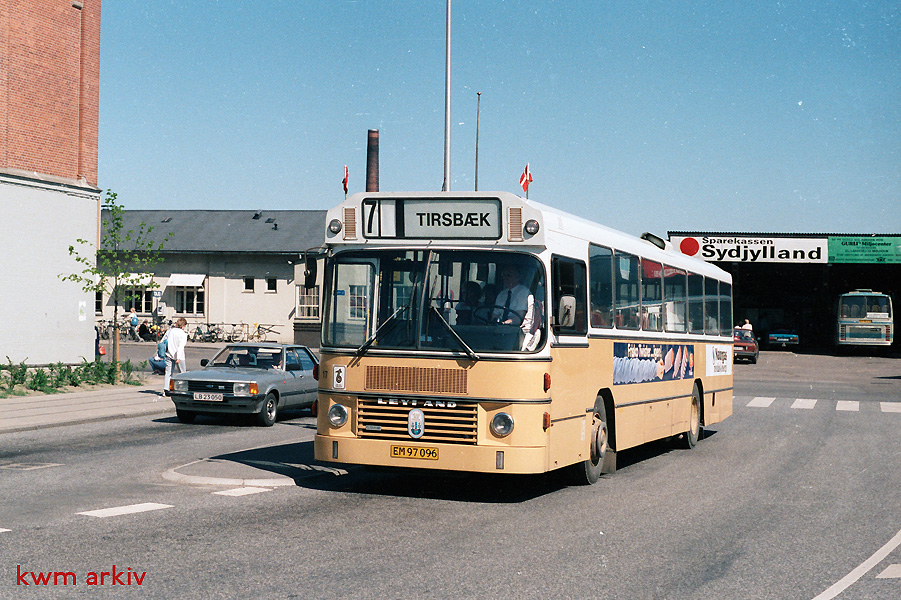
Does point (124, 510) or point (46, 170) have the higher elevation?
point (46, 170)

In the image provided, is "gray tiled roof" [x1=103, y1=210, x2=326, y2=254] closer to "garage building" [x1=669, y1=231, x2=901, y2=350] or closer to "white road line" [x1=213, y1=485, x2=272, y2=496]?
"garage building" [x1=669, y1=231, x2=901, y2=350]

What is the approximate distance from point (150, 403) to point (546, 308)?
13542 mm

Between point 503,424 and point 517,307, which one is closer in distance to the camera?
point 503,424

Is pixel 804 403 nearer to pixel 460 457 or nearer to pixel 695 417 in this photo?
pixel 695 417

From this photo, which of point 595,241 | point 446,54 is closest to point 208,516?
point 595,241

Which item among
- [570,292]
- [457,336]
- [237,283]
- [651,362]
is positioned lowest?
[651,362]

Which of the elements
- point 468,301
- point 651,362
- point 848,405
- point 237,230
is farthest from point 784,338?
A: point 468,301

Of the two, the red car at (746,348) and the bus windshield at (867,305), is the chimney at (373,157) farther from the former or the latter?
the bus windshield at (867,305)

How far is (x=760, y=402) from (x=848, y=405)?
6.98ft

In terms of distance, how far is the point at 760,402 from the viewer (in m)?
26.1

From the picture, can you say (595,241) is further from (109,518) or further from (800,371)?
(800,371)

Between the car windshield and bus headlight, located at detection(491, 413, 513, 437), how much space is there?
9812mm

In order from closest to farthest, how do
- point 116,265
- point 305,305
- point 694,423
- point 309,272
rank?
1. point 309,272
2. point 694,423
3. point 116,265
4. point 305,305

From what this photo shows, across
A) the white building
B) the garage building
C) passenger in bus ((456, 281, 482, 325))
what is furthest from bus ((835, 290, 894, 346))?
passenger in bus ((456, 281, 482, 325))
